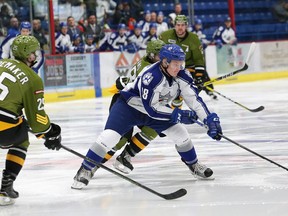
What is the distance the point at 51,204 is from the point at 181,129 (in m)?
1.00

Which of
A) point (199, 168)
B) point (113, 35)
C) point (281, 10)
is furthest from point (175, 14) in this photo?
point (199, 168)

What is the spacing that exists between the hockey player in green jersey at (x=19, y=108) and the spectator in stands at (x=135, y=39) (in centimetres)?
887

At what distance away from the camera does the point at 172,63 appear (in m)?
4.59

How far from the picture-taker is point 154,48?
521 centimetres

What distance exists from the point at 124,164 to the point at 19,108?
1.39m

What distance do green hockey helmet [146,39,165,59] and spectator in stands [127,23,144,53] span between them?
7841mm

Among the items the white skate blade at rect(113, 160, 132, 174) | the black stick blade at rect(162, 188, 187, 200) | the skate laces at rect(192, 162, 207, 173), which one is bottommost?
the white skate blade at rect(113, 160, 132, 174)

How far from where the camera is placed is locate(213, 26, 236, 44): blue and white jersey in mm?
14953

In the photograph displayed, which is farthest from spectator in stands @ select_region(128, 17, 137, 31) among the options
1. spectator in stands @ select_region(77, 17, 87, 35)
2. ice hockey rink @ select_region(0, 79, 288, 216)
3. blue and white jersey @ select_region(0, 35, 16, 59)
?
ice hockey rink @ select_region(0, 79, 288, 216)

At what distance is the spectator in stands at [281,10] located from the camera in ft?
55.6

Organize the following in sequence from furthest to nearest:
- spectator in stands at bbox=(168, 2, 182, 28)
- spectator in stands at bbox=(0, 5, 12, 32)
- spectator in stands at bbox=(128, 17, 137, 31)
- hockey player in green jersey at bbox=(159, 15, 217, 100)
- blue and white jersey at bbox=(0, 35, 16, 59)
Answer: spectator in stands at bbox=(168, 2, 182, 28), spectator in stands at bbox=(128, 17, 137, 31), spectator in stands at bbox=(0, 5, 12, 32), blue and white jersey at bbox=(0, 35, 16, 59), hockey player in green jersey at bbox=(159, 15, 217, 100)

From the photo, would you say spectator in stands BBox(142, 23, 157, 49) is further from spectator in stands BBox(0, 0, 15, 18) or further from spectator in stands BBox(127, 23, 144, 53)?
spectator in stands BBox(0, 0, 15, 18)

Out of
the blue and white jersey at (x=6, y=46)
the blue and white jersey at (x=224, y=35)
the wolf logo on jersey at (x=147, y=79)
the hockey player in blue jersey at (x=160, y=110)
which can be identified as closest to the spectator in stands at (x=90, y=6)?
the blue and white jersey at (x=224, y=35)

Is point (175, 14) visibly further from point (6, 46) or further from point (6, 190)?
point (6, 190)
